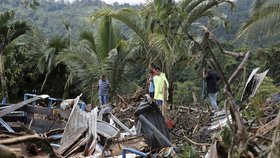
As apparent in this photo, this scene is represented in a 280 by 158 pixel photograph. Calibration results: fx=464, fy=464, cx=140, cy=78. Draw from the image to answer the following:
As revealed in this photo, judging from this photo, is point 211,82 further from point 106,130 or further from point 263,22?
point 106,130

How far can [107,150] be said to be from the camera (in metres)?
5.14

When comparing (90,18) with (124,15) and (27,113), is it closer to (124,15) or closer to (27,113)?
(124,15)

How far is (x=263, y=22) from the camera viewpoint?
36.6ft

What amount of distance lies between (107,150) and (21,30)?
12807mm

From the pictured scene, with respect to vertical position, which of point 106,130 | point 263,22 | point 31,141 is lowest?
point 106,130

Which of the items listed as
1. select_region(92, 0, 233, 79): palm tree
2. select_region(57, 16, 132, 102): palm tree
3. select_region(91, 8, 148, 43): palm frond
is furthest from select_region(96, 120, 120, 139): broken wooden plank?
select_region(57, 16, 132, 102): palm tree

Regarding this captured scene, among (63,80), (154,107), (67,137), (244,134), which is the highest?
(244,134)

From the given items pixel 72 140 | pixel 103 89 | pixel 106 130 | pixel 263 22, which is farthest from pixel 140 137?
pixel 263 22

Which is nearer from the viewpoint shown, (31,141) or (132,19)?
(31,141)

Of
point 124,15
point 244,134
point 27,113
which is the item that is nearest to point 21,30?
point 124,15

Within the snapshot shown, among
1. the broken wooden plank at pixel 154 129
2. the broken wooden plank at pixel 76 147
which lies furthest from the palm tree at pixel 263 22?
the broken wooden plank at pixel 76 147

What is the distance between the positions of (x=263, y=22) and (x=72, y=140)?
7421 millimetres

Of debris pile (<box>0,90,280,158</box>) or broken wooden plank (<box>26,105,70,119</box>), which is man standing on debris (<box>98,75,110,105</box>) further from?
debris pile (<box>0,90,280,158</box>)

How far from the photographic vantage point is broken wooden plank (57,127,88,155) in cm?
481
